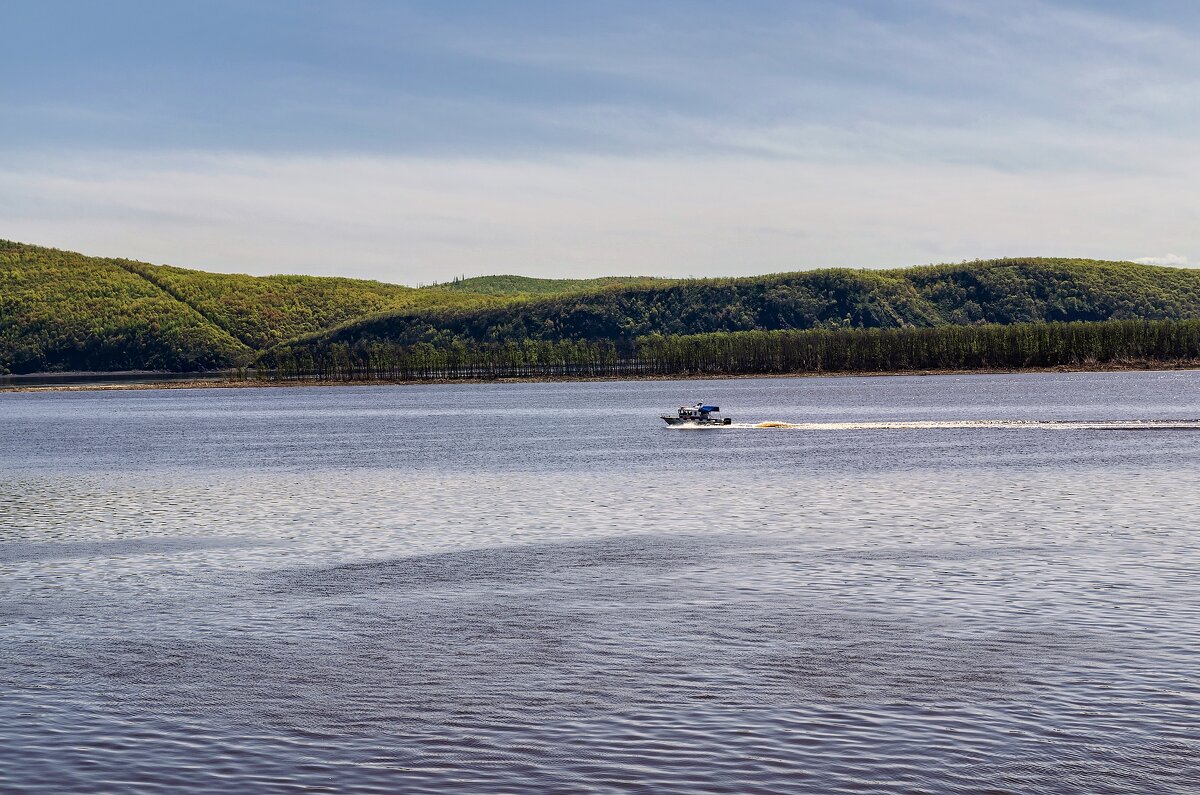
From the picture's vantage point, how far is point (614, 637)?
28.6 m

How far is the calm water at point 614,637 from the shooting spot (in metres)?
19.5

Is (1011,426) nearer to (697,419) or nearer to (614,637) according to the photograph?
(697,419)

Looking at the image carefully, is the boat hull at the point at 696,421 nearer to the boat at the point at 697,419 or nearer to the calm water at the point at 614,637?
the boat at the point at 697,419

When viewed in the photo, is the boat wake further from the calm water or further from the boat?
the calm water

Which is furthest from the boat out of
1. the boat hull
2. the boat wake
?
the boat wake

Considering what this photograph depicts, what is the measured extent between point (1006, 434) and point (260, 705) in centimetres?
9305

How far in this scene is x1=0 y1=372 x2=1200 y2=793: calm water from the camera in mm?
19453

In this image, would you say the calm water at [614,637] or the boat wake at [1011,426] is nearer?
the calm water at [614,637]

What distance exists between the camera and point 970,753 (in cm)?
1931

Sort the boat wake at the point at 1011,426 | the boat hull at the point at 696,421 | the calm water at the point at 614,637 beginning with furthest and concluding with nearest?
the boat hull at the point at 696,421 < the boat wake at the point at 1011,426 < the calm water at the point at 614,637

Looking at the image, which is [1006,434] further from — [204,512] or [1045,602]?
[1045,602]

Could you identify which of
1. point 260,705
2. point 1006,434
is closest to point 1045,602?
point 260,705

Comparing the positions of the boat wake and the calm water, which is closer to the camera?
the calm water

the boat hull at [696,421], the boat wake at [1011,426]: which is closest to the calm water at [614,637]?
the boat wake at [1011,426]
